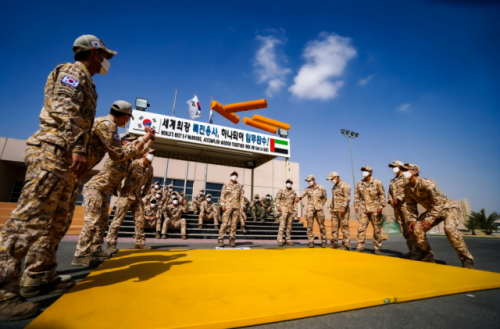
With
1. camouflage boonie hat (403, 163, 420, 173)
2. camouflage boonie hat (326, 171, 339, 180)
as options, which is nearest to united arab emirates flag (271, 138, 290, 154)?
camouflage boonie hat (326, 171, 339, 180)

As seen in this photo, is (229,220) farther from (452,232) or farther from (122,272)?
(452,232)

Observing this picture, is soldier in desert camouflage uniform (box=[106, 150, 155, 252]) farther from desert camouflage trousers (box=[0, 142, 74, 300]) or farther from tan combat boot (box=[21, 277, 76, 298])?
desert camouflage trousers (box=[0, 142, 74, 300])

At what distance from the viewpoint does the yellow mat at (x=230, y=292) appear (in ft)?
4.12

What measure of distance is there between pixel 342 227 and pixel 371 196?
1.12 m

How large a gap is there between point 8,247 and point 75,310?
Answer: 2.00 feet

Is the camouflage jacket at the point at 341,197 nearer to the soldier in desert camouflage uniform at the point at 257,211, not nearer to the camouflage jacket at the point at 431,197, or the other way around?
the camouflage jacket at the point at 431,197

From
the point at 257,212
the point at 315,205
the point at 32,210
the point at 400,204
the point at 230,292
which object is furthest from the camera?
the point at 257,212

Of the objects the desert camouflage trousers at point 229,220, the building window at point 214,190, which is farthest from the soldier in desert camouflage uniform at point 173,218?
the building window at point 214,190

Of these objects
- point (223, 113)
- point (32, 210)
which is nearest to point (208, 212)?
point (223, 113)

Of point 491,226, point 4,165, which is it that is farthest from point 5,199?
point 491,226

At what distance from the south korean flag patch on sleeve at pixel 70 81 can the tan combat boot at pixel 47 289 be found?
1679 mm

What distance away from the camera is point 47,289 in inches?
75.8

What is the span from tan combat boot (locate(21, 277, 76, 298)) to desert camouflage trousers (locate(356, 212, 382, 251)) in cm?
532

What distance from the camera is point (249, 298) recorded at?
5.19 feet
